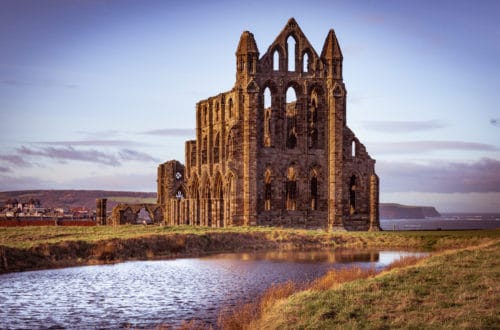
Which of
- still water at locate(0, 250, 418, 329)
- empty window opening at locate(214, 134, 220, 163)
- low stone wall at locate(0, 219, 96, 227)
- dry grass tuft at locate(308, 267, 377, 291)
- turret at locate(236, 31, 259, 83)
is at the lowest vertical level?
still water at locate(0, 250, 418, 329)

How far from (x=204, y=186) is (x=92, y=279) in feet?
134

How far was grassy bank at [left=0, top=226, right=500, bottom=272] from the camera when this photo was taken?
3547cm

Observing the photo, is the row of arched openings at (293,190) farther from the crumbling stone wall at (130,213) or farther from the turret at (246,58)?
the crumbling stone wall at (130,213)

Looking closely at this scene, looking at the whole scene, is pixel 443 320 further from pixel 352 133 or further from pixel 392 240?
pixel 352 133

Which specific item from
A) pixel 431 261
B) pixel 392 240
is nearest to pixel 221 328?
pixel 431 261

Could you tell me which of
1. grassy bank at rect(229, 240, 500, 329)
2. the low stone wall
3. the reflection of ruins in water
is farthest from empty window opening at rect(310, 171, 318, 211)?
grassy bank at rect(229, 240, 500, 329)

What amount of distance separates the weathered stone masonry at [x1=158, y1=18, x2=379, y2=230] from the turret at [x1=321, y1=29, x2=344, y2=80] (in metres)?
0.09

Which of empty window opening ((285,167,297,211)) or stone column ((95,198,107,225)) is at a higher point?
empty window opening ((285,167,297,211))

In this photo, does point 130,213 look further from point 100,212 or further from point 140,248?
point 140,248

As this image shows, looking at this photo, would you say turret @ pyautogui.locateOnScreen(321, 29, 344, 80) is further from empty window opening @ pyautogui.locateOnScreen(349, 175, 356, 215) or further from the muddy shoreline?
the muddy shoreline

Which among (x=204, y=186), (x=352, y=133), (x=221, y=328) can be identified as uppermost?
(x=352, y=133)

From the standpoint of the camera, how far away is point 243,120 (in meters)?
61.4

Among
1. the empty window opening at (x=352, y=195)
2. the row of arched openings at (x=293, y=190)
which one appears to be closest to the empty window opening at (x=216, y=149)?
the row of arched openings at (x=293, y=190)

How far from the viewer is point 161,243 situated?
42.8 metres
